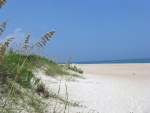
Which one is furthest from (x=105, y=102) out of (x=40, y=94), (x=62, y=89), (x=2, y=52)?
(x=2, y=52)

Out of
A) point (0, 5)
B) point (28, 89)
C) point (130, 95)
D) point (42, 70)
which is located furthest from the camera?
point (42, 70)

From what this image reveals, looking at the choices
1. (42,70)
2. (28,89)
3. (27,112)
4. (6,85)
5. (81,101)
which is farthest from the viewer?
(42,70)

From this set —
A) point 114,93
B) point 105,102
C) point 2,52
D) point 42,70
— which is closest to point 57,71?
point 42,70

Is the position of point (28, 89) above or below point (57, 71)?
below

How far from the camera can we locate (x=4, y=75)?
637cm

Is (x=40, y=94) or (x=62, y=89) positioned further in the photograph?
(x=62, y=89)

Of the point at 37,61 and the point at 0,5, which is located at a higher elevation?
the point at 37,61

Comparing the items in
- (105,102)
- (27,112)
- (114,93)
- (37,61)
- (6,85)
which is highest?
(37,61)

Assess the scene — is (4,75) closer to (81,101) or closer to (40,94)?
(40,94)

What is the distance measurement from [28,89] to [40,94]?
1.14 ft

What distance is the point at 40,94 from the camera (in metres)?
7.04

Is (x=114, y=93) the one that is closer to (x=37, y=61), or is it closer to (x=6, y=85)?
(x=37, y=61)

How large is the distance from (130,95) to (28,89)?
4.58 metres

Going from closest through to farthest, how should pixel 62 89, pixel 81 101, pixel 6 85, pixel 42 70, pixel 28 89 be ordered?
pixel 6 85, pixel 28 89, pixel 81 101, pixel 62 89, pixel 42 70
